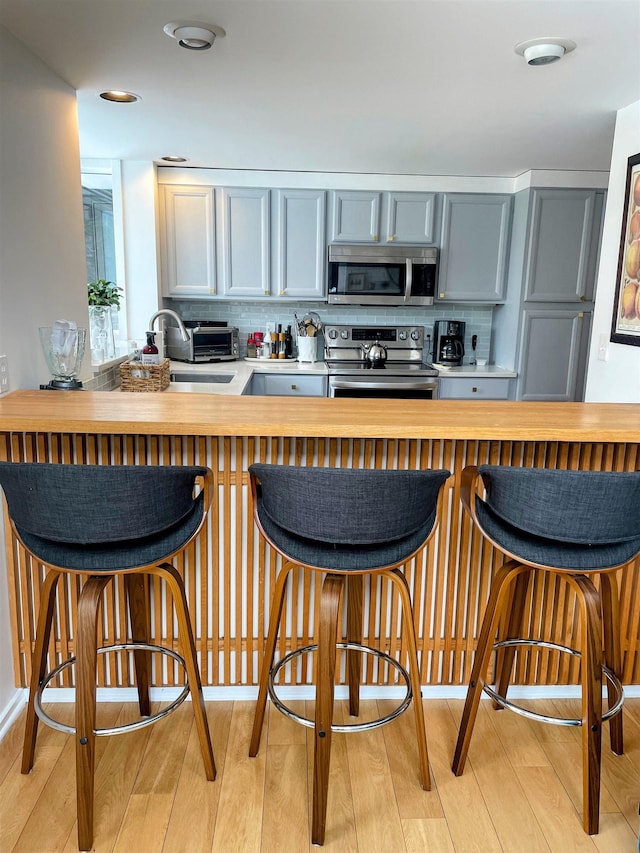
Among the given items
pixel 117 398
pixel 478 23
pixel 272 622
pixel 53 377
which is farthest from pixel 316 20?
pixel 272 622

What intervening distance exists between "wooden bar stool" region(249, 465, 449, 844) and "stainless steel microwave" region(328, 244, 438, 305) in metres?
3.10

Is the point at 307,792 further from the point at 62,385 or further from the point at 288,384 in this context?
the point at 288,384

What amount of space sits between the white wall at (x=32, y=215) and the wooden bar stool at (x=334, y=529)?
1015mm

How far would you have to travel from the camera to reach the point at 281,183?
445cm

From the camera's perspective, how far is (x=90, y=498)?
4.86 feet

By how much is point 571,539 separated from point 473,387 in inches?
121

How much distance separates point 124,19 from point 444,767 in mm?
2521

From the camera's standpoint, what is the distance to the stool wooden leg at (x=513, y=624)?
2.01 metres

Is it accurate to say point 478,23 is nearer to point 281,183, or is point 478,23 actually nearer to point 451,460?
point 451,460

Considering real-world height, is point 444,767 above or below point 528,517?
below

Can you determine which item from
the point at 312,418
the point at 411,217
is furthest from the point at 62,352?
the point at 411,217

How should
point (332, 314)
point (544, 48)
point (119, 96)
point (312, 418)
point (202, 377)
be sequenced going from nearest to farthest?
point (312, 418) < point (544, 48) < point (119, 96) < point (202, 377) < point (332, 314)

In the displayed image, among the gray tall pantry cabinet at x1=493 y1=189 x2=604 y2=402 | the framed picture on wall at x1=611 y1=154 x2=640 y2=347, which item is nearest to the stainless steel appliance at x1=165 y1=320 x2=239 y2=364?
the gray tall pantry cabinet at x1=493 y1=189 x2=604 y2=402

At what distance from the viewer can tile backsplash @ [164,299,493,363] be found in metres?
4.93
